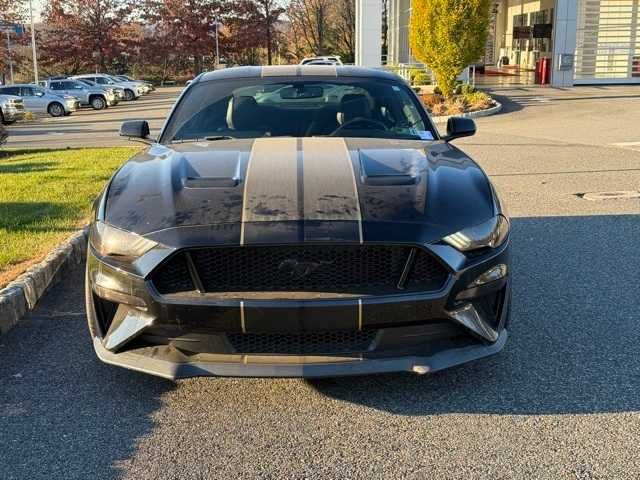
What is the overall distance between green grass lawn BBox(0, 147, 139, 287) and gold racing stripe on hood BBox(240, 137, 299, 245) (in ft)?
7.21

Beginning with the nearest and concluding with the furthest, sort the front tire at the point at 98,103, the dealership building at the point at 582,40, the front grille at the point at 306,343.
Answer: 1. the front grille at the point at 306,343
2. the dealership building at the point at 582,40
3. the front tire at the point at 98,103

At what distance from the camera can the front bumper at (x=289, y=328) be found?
2.93m

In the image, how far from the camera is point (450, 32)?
68.4 ft

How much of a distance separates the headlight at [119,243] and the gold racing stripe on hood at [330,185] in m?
0.75

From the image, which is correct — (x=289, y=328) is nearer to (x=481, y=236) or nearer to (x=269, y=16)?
(x=481, y=236)

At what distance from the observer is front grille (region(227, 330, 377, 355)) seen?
120 inches

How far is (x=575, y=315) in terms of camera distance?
439cm

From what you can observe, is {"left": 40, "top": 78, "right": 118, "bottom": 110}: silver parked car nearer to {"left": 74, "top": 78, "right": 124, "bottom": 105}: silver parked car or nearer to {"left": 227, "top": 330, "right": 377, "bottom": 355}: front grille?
{"left": 74, "top": 78, "right": 124, "bottom": 105}: silver parked car

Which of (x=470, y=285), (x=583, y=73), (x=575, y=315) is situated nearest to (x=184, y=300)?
(x=470, y=285)

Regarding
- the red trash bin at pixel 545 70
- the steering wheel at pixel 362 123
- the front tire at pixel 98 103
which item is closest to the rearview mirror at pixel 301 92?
the steering wheel at pixel 362 123

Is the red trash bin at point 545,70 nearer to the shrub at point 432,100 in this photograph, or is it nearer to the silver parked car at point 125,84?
the shrub at point 432,100

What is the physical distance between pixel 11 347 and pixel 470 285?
2699mm

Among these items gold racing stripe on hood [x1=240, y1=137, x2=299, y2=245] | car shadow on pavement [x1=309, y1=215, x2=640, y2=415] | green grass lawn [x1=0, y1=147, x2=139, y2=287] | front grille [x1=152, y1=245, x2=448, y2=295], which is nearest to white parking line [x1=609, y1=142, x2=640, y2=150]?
car shadow on pavement [x1=309, y1=215, x2=640, y2=415]

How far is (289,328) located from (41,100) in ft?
98.5
